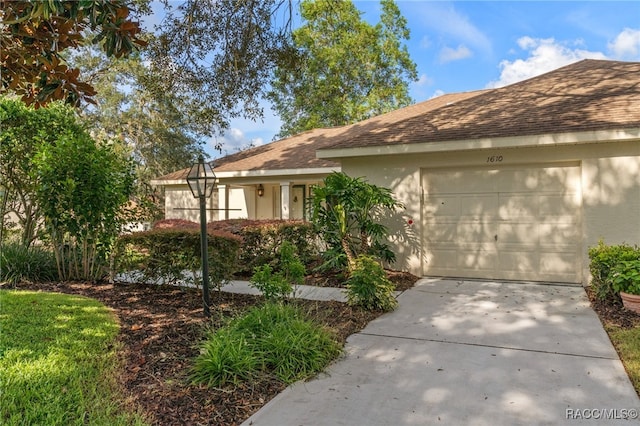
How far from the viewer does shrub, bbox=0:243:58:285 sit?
24.1 feet

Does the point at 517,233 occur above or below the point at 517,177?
below

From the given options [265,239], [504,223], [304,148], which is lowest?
[265,239]

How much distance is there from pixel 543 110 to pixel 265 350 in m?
7.27

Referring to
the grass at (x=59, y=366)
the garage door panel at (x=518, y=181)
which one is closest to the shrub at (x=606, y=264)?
the garage door panel at (x=518, y=181)

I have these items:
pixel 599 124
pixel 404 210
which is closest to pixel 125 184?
pixel 404 210

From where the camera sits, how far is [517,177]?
25.3ft

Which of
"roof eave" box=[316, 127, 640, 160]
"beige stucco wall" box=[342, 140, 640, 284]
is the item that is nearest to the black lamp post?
"roof eave" box=[316, 127, 640, 160]

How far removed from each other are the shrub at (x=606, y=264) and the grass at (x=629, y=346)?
3.80ft

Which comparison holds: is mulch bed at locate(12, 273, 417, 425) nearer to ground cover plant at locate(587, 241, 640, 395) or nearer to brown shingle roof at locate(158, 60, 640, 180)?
ground cover plant at locate(587, 241, 640, 395)

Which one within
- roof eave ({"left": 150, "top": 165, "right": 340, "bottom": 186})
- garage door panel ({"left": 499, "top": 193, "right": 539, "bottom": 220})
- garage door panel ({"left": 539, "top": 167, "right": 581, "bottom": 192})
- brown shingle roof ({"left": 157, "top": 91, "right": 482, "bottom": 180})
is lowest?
garage door panel ({"left": 499, "top": 193, "right": 539, "bottom": 220})

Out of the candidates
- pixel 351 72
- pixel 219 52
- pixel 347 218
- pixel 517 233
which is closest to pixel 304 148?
pixel 219 52

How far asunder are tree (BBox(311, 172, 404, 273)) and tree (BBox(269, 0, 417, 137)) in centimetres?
1573

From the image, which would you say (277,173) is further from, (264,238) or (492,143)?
(492,143)

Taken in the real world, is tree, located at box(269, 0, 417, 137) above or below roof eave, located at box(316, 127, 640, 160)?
above
